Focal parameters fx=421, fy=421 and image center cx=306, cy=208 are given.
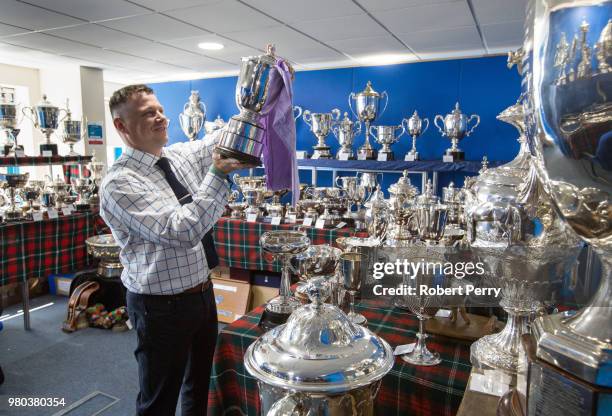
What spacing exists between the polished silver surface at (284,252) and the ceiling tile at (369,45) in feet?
8.43

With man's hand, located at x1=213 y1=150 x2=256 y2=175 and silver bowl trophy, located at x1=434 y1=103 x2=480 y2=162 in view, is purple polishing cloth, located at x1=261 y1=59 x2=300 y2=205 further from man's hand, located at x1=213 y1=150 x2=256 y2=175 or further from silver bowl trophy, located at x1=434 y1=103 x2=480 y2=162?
silver bowl trophy, located at x1=434 y1=103 x2=480 y2=162

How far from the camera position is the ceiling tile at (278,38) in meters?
3.28

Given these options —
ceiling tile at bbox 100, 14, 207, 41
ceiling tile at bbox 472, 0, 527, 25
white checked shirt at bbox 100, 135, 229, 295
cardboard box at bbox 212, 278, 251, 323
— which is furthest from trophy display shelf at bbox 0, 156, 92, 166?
ceiling tile at bbox 472, 0, 527, 25

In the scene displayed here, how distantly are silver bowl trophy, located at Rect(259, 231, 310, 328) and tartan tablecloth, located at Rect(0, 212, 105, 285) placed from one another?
216 centimetres

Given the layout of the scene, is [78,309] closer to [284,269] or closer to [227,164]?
[284,269]

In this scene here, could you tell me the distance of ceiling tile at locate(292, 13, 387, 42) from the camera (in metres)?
2.95

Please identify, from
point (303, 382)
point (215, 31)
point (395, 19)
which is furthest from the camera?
point (215, 31)

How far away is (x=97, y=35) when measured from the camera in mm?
3559

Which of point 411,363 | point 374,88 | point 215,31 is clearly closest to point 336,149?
point 374,88

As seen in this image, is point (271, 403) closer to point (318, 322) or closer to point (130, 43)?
point (318, 322)

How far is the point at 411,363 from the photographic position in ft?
3.41

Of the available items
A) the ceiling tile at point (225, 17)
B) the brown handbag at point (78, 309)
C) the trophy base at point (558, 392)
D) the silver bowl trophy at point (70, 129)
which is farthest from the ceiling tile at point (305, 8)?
the trophy base at point (558, 392)

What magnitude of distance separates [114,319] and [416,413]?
2668 millimetres

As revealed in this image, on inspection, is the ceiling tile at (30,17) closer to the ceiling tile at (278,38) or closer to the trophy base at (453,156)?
the ceiling tile at (278,38)
